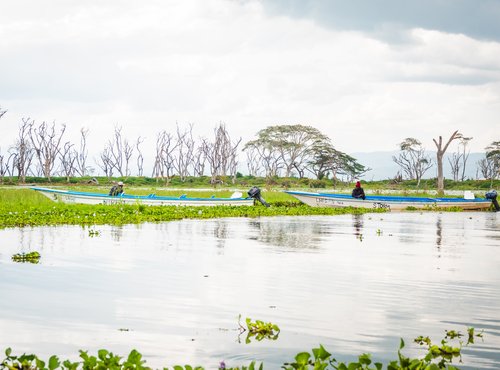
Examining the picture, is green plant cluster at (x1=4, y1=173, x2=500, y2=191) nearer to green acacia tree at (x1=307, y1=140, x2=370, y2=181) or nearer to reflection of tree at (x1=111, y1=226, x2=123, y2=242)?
green acacia tree at (x1=307, y1=140, x2=370, y2=181)

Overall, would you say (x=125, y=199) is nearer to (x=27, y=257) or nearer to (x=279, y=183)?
(x=27, y=257)

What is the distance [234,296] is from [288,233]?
13172mm

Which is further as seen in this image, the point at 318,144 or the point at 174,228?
the point at 318,144

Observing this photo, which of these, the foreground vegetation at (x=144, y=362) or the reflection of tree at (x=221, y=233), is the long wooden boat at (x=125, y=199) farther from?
the foreground vegetation at (x=144, y=362)

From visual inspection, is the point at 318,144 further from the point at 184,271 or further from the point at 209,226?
the point at 184,271

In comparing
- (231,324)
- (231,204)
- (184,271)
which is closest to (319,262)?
(184,271)

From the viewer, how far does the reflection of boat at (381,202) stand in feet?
141

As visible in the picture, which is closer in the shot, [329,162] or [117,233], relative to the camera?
[117,233]

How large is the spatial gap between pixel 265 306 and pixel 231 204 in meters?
28.5

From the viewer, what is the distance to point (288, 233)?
24.2 meters

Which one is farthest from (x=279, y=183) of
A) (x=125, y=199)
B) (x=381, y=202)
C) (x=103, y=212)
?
(x=103, y=212)

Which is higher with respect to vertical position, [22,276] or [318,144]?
[318,144]

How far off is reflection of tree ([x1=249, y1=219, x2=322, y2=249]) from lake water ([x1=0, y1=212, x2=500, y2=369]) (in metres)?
0.17

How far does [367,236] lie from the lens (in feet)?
77.5
